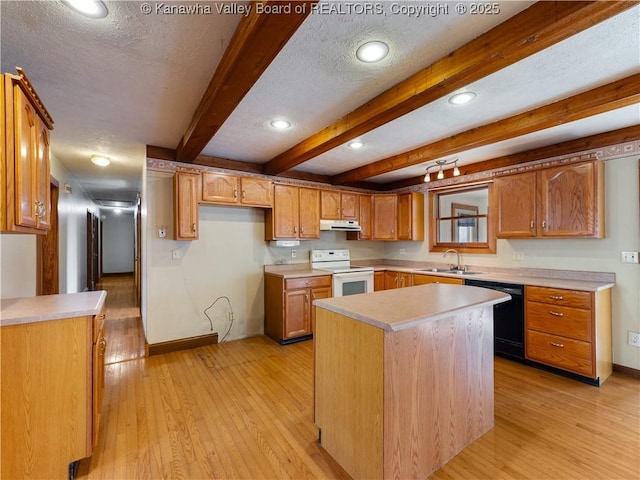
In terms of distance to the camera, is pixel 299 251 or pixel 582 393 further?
pixel 299 251

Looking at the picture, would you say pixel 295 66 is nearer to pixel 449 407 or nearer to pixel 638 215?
pixel 449 407

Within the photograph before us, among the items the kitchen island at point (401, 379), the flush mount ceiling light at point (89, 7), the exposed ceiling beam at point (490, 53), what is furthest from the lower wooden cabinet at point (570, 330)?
the flush mount ceiling light at point (89, 7)

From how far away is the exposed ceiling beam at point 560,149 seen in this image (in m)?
2.87

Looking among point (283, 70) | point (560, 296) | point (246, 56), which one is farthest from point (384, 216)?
point (246, 56)

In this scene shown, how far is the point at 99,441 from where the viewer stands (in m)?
1.97

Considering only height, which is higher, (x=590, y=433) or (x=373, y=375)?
(x=373, y=375)

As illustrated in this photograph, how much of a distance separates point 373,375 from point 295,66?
73.1 inches

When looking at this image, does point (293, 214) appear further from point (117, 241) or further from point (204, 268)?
point (117, 241)

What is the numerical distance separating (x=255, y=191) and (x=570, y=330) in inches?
146

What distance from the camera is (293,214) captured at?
4227 mm

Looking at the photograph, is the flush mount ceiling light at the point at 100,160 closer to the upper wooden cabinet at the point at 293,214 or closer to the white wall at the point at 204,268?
the white wall at the point at 204,268

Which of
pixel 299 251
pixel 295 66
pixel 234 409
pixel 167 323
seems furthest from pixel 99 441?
pixel 299 251

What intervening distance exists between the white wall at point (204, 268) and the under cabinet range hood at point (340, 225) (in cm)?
50

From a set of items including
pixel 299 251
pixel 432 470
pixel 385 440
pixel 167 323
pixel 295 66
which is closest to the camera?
pixel 385 440
